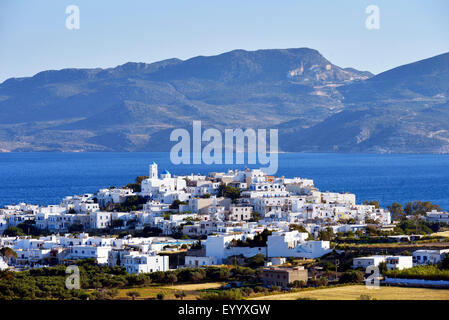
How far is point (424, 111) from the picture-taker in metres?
196

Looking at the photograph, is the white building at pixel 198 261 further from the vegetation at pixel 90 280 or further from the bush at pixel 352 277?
the bush at pixel 352 277

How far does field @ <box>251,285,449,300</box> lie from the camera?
72.9ft

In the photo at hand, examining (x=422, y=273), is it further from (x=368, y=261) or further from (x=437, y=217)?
(x=437, y=217)

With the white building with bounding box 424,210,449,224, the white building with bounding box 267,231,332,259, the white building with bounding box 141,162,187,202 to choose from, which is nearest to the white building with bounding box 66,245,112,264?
the white building with bounding box 267,231,332,259

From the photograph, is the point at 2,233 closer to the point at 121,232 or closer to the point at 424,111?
the point at 121,232

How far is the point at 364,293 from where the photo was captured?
76.0 ft

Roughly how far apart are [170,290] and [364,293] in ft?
19.0

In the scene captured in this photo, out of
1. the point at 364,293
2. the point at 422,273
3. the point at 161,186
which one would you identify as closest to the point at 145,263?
the point at 364,293

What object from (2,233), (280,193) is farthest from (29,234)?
(280,193)

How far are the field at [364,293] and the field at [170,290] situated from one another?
109 inches

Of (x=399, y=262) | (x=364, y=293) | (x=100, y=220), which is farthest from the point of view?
(x=100, y=220)

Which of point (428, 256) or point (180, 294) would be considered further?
point (428, 256)

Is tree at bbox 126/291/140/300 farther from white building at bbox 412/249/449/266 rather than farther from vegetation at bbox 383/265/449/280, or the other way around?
white building at bbox 412/249/449/266

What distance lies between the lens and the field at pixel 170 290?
24.8 metres
